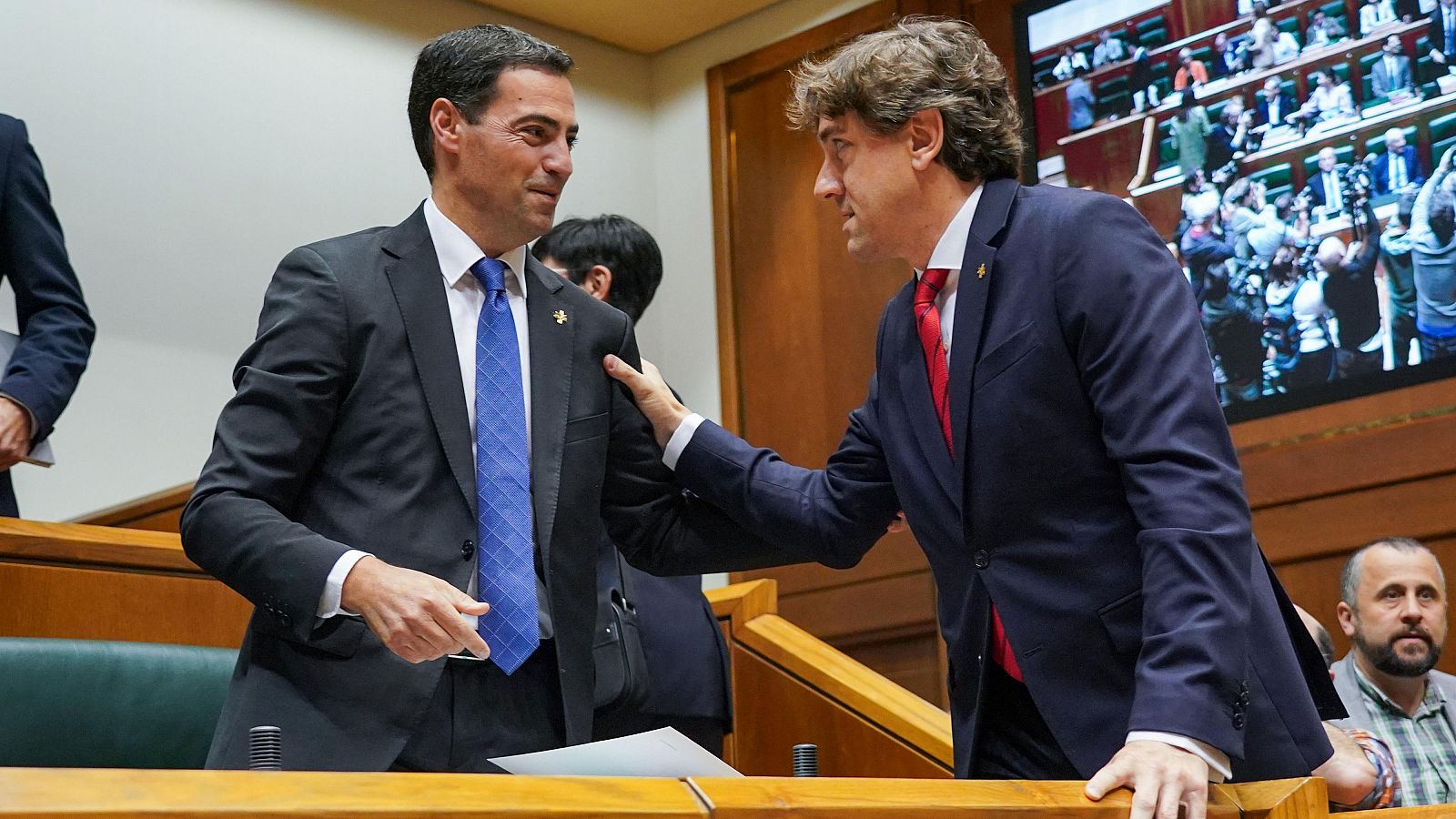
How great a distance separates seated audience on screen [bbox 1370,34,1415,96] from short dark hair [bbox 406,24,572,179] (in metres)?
3.27


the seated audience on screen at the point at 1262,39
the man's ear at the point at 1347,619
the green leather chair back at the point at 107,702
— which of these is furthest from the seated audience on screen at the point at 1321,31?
the green leather chair back at the point at 107,702

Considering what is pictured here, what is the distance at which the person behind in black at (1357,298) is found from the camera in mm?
4566

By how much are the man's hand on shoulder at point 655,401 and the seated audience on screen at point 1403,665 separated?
244 cm

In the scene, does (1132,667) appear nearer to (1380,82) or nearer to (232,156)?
(1380,82)

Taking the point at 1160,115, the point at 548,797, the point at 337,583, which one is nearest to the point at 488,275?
the point at 337,583

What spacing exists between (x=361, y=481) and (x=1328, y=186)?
3.70 m

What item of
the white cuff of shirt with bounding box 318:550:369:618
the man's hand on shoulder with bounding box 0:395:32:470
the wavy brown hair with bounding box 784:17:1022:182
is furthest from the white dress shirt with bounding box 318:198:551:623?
the man's hand on shoulder with bounding box 0:395:32:470

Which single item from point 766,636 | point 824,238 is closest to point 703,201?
point 824,238

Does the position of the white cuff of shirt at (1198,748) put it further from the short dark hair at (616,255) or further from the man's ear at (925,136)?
the short dark hair at (616,255)

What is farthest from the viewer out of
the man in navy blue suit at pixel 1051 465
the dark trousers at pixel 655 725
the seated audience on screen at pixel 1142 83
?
the seated audience on screen at pixel 1142 83

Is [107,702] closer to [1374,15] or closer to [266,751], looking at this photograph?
[266,751]

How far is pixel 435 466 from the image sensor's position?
1.89 m

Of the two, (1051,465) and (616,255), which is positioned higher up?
(616,255)

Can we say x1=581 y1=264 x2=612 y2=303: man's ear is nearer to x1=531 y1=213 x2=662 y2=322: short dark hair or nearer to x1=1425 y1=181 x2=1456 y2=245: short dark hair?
x1=531 y1=213 x2=662 y2=322: short dark hair
